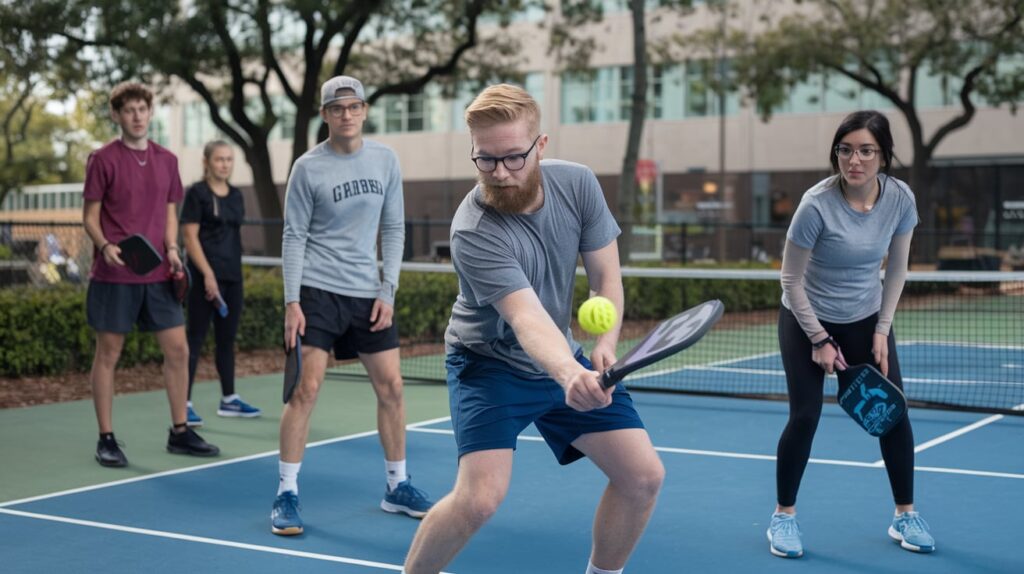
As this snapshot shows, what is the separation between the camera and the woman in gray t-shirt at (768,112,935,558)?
541 centimetres

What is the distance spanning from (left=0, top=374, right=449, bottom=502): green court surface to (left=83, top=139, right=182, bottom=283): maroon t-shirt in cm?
114

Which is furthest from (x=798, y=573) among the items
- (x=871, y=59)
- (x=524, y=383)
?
(x=871, y=59)

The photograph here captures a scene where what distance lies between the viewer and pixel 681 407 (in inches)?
397

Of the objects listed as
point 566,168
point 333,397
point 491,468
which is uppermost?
point 566,168

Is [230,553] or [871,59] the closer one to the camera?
[230,553]

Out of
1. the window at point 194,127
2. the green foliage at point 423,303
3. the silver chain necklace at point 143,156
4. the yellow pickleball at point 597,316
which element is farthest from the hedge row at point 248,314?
the window at point 194,127

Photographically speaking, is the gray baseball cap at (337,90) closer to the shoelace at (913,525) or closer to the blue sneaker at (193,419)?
the shoelace at (913,525)

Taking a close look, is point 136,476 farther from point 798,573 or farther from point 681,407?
point 681,407

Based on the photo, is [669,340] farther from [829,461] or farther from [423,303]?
[423,303]

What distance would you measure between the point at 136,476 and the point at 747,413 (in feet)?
15.4

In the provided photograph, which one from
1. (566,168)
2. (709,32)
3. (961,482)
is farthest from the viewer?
(709,32)

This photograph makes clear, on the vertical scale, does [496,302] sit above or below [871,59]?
below

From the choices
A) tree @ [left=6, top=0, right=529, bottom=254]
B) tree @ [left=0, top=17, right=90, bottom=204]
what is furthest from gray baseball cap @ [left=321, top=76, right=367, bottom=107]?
tree @ [left=0, top=17, right=90, bottom=204]

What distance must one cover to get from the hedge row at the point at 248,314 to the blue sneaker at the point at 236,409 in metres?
2.72
